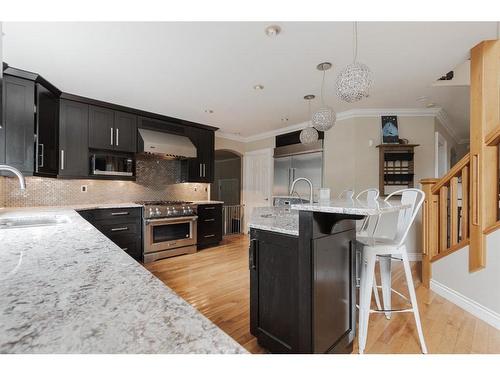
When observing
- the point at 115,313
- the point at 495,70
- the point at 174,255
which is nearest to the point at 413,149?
the point at 495,70

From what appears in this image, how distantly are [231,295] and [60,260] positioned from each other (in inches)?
80.5

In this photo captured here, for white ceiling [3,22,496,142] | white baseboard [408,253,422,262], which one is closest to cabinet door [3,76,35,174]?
white ceiling [3,22,496,142]

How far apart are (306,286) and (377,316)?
1246 millimetres

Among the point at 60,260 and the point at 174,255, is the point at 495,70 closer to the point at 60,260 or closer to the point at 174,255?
the point at 60,260

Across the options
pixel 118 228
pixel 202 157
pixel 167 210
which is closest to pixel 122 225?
pixel 118 228

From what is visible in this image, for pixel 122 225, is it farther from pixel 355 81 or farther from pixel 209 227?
pixel 355 81

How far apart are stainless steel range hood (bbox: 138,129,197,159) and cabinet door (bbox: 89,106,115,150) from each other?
0.43m

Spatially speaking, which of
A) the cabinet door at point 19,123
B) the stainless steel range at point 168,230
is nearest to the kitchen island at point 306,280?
the stainless steel range at point 168,230

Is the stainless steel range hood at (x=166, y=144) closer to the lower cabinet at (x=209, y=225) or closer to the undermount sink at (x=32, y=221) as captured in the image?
the lower cabinet at (x=209, y=225)

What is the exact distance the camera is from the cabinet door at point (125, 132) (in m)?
3.81

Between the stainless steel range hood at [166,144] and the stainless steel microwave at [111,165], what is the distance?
320mm

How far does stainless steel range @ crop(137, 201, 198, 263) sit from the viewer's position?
3707mm

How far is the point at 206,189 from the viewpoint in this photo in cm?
530

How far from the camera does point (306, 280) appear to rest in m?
1.40
